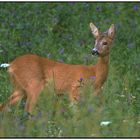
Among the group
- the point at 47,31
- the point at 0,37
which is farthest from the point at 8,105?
the point at 47,31

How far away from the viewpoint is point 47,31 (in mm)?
13453

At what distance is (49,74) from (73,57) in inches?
73.8

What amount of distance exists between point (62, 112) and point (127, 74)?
280 cm

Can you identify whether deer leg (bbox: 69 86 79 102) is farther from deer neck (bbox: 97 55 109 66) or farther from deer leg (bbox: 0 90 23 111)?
deer leg (bbox: 0 90 23 111)

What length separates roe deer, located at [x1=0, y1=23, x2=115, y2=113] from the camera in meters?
9.66

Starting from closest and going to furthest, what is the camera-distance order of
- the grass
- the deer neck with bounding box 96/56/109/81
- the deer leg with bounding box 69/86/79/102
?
1. the grass
2. the deer leg with bounding box 69/86/79/102
3. the deer neck with bounding box 96/56/109/81

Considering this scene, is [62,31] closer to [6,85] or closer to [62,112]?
[6,85]

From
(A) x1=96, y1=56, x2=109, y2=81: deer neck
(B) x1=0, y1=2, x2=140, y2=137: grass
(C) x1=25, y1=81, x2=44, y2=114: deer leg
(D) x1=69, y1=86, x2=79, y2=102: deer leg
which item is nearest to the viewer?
(B) x1=0, y1=2, x2=140, y2=137: grass

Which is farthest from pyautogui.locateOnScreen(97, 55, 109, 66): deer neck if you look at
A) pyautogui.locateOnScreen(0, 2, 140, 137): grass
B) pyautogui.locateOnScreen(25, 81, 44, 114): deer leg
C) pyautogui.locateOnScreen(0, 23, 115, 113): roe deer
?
pyautogui.locateOnScreen(25, 81, 44, 114): deer leg

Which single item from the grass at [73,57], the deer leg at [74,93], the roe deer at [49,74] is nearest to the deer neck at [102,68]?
the roe deer at [49,74]

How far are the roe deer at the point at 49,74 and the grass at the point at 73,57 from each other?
6.0 inches

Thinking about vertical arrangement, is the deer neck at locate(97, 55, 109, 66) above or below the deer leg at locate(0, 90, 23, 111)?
above

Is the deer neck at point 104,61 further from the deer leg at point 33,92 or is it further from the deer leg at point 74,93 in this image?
the deer leg at point 33,92

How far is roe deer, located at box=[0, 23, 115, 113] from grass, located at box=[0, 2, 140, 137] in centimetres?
15
